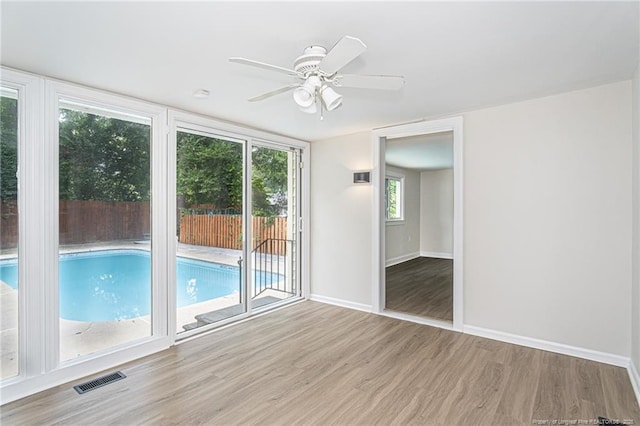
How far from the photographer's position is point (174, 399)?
2.37 metres

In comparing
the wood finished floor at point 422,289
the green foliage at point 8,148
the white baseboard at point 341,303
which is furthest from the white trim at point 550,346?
the green foliage at point 8,148

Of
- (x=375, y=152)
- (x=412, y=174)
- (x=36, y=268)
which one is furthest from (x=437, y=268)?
(x=36, y=268)

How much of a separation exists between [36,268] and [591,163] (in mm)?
4654

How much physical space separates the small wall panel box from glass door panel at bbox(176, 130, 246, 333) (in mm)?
1519

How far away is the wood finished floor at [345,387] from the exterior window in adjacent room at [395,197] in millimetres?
4553

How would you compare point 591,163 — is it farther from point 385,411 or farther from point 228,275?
point 228,275

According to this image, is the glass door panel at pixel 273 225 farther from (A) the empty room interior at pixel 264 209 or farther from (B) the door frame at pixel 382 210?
(B) the door frame at pixel 382 210

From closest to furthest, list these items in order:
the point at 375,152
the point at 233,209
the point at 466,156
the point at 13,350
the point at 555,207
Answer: the point at 13,350
the point at 555,207
the point at 466,156
the point at 233,209
the point at 375,152

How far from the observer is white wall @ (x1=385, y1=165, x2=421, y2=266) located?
7.65m

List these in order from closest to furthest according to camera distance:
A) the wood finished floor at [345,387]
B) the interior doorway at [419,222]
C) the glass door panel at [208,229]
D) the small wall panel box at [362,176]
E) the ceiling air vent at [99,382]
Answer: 1. the wood finished floor at [345,387]
2. the ceiling air vent at [99,382]
3. the glass door panel at [208,229]
4. the small wall panel box at [362,176]
5. the interior doorway at [419,222]

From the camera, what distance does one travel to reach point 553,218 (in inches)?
122

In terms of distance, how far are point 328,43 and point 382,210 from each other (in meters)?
2.66

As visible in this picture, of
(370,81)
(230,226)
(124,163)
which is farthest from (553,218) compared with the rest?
(124,163)

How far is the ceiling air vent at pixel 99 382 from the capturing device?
2.52 meters
